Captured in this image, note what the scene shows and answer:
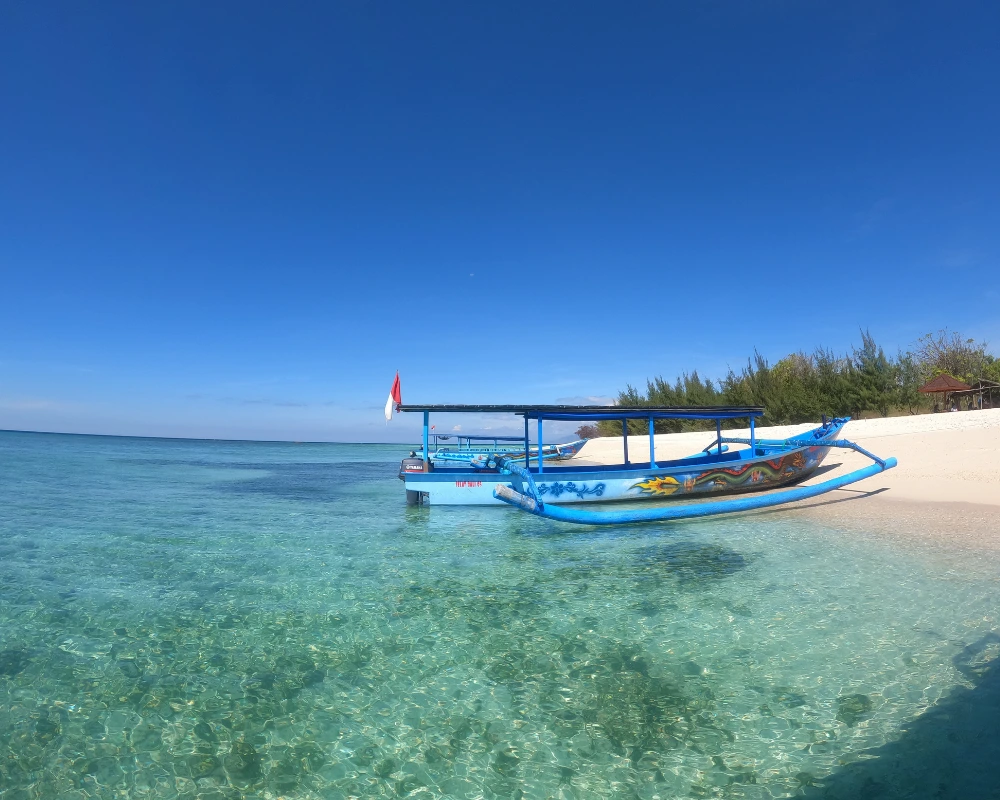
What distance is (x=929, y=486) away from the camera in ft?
45.5

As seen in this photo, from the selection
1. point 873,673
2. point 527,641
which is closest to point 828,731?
point 873,673

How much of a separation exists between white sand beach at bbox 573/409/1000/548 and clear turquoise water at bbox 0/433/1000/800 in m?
2.01

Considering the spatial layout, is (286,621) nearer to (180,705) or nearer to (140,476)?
(180,705)

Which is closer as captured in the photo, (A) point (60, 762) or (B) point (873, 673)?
(A) point (60, 762)

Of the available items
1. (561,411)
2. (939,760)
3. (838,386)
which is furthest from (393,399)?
(838,386)

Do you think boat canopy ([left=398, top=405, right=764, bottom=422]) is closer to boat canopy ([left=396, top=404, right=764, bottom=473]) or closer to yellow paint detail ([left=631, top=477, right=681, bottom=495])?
boat canopy ([left=396, top=404, right=764, bottom=473])

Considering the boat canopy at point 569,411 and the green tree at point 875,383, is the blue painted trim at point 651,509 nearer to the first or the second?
the boat canopy at point 569,411

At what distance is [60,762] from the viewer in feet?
11.6

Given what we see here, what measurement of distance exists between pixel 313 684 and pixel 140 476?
2829 cm

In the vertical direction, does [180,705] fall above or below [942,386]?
below

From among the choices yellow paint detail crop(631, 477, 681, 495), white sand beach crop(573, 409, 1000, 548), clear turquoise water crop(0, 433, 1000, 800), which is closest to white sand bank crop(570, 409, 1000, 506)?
white sand beach crop(573, 409, 1000, 548)

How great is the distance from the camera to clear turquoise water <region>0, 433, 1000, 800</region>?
3.41 meters

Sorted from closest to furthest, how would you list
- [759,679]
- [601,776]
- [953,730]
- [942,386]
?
[601,776], [953,730], [759,679], [942,386]

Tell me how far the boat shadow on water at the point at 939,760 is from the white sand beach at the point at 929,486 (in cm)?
670
